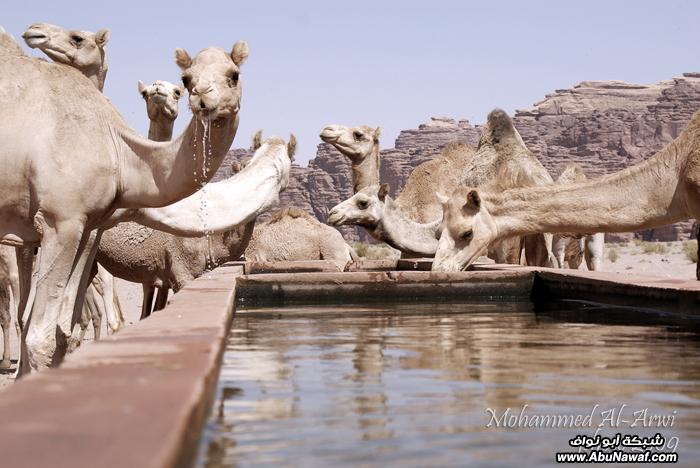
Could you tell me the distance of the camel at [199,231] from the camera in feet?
25.0

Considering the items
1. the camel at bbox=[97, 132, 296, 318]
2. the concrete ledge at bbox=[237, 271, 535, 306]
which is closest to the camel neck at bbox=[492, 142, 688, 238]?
the concrete ledge at bbox=[237, 271, 535, 306]

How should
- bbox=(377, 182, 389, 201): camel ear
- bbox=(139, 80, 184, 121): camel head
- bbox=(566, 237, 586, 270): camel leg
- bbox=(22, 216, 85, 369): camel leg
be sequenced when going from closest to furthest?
bbox=(22, 216, 85, 369): camel leg, bbox=(139, 80, 184, 121): camel head, bbox=(377, 182, 389, 201): camel ear, bbox=(566, 237, 586, 270): camel leg

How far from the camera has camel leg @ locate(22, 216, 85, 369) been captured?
18.7 feet

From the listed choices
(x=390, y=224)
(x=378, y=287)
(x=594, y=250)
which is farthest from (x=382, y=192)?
(x=378, y=287)

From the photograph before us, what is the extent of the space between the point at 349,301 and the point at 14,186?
2.51 meters

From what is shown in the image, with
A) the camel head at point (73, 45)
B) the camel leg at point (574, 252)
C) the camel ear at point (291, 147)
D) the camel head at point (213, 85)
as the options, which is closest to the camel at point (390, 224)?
the camel leg at point (574, 252)

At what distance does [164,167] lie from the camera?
21.0 feet

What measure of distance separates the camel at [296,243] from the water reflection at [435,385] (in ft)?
23.1

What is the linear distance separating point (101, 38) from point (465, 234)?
3.47m

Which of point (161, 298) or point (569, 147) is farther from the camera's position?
point (569, 147)

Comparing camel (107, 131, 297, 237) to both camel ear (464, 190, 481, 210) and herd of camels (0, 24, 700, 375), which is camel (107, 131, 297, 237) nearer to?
herd of camels (0, 24, 700, 375)

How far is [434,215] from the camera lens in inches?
563

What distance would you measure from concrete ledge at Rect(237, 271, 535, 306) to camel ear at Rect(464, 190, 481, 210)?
4.28 ft

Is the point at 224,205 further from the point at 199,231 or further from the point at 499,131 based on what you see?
the point at 499,131
